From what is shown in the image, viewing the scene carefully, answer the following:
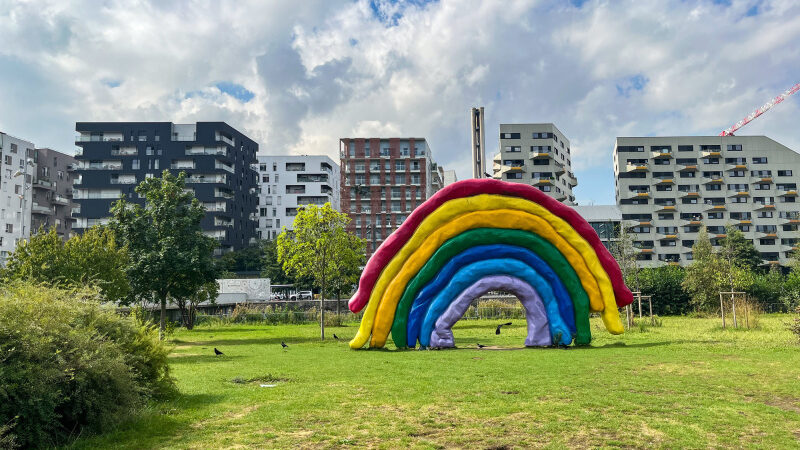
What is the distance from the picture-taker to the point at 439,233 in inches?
786

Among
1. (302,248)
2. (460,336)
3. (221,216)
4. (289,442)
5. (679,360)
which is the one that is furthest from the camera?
(221,216)

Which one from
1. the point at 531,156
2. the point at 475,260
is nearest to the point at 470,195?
the point at 475,260

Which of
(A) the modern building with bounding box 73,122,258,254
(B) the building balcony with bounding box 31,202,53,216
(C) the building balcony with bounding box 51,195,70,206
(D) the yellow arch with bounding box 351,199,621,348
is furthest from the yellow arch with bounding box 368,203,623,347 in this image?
(C) the building balcony with bounding box 51,195,70,206

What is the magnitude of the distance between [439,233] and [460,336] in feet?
26.3

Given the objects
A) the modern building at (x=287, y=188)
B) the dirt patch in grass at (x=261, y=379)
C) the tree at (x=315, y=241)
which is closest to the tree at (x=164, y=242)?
the tree at (x=315, y=241)

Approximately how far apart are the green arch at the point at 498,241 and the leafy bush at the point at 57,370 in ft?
34.0

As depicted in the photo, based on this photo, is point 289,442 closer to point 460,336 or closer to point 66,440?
point 66,440

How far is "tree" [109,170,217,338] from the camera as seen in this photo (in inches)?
1069

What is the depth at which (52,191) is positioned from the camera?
8431 centimetres

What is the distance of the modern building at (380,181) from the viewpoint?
84.4m

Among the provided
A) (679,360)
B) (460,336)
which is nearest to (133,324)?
→ (679,360)

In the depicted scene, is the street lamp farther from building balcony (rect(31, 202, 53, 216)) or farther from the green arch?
the green arch

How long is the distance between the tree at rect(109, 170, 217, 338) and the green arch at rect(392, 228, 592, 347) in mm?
12305

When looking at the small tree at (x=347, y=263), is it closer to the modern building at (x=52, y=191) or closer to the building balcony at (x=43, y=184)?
the modern building at (x=52, y=191)
